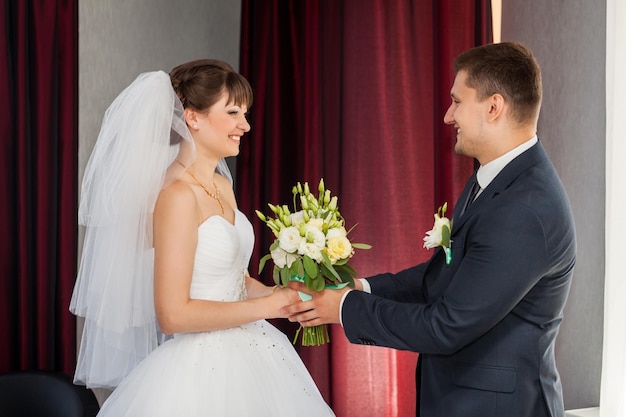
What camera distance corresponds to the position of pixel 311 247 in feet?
7.47

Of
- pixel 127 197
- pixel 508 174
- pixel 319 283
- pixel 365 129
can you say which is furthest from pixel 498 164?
pixel 365 129

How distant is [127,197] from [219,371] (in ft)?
2.29

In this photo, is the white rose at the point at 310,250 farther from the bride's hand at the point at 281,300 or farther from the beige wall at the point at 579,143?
the beige wall at the point at 579,143

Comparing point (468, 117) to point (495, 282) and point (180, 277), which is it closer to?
point (495, 282)

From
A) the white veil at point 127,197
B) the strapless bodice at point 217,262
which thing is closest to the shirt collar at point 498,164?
the strapless bodice at point 217,262

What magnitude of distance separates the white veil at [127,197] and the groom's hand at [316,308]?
55 cm

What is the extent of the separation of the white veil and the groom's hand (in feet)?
1.82

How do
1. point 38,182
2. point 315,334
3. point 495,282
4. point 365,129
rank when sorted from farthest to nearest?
point 365,129 → point 38,182 → point 315,334 → point 495,282

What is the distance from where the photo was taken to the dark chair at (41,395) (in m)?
2.91

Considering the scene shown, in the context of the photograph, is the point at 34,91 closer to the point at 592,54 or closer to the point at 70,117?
the point at 70,117

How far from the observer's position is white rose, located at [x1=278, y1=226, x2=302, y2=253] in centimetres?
231

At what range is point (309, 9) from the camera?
400 centimetres

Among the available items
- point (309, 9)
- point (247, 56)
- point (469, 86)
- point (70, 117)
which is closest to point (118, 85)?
point (70, 117)

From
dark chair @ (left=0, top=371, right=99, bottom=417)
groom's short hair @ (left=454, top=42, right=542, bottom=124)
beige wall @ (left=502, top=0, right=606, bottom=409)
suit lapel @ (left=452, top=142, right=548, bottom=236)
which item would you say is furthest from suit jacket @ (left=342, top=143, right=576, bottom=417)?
dark chair @ (left=0, top=371, right=99, bottom=417)
